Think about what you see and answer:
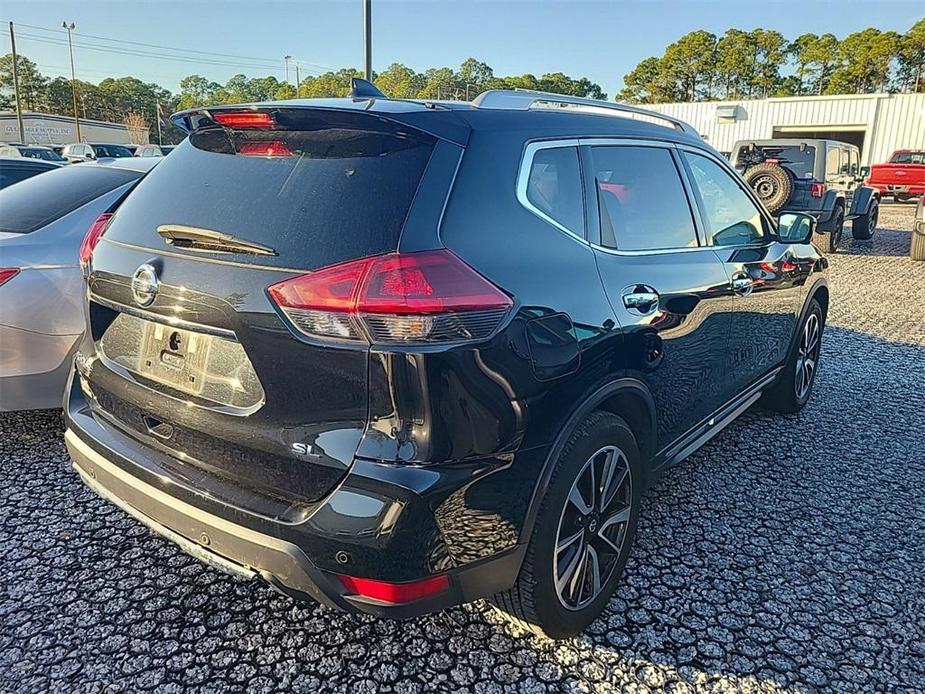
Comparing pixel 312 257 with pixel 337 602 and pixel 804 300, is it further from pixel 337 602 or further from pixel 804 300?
pixel 804 300

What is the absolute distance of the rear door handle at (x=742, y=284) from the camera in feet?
10.4

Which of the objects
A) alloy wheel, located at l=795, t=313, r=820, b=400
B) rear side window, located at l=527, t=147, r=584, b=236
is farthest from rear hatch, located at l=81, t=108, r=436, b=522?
alloy wheel, located at l=795, t=313, r=820, b=400

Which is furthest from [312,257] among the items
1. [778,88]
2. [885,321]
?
[778,88]

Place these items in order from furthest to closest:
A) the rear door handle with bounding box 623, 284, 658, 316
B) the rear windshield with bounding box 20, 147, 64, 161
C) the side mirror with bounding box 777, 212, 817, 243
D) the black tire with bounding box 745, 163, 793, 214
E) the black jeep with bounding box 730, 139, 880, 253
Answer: the rear windshield with bounding box 20, 147, 64, 161 < the black jeep with bounding box 730, 139, 880, 253 < the black tire with bounding box 745, 163, 793, 214 < the side mirror with bounding box 777, 212, 817, 243 < the rear door handle with bounding box 623, 284, 658, 316

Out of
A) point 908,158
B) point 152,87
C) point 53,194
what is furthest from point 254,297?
point 152,87

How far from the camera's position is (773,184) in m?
11.8

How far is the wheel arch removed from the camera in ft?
6.39

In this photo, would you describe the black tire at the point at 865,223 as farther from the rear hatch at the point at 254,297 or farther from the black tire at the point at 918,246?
the rear hatch at the point at 254,297

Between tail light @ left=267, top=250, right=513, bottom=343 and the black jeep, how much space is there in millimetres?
11197

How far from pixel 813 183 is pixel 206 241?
1275 cm

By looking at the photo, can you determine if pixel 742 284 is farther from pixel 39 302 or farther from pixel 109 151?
pixel 109 151

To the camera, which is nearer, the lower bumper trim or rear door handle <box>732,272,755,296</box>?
the lower bumper trim

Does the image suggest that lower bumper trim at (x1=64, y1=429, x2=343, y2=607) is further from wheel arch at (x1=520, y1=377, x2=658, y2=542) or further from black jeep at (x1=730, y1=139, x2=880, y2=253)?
black jeep at (x1=730, y1=139, x2=880, y2=253)

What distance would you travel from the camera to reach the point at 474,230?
1805 mm
